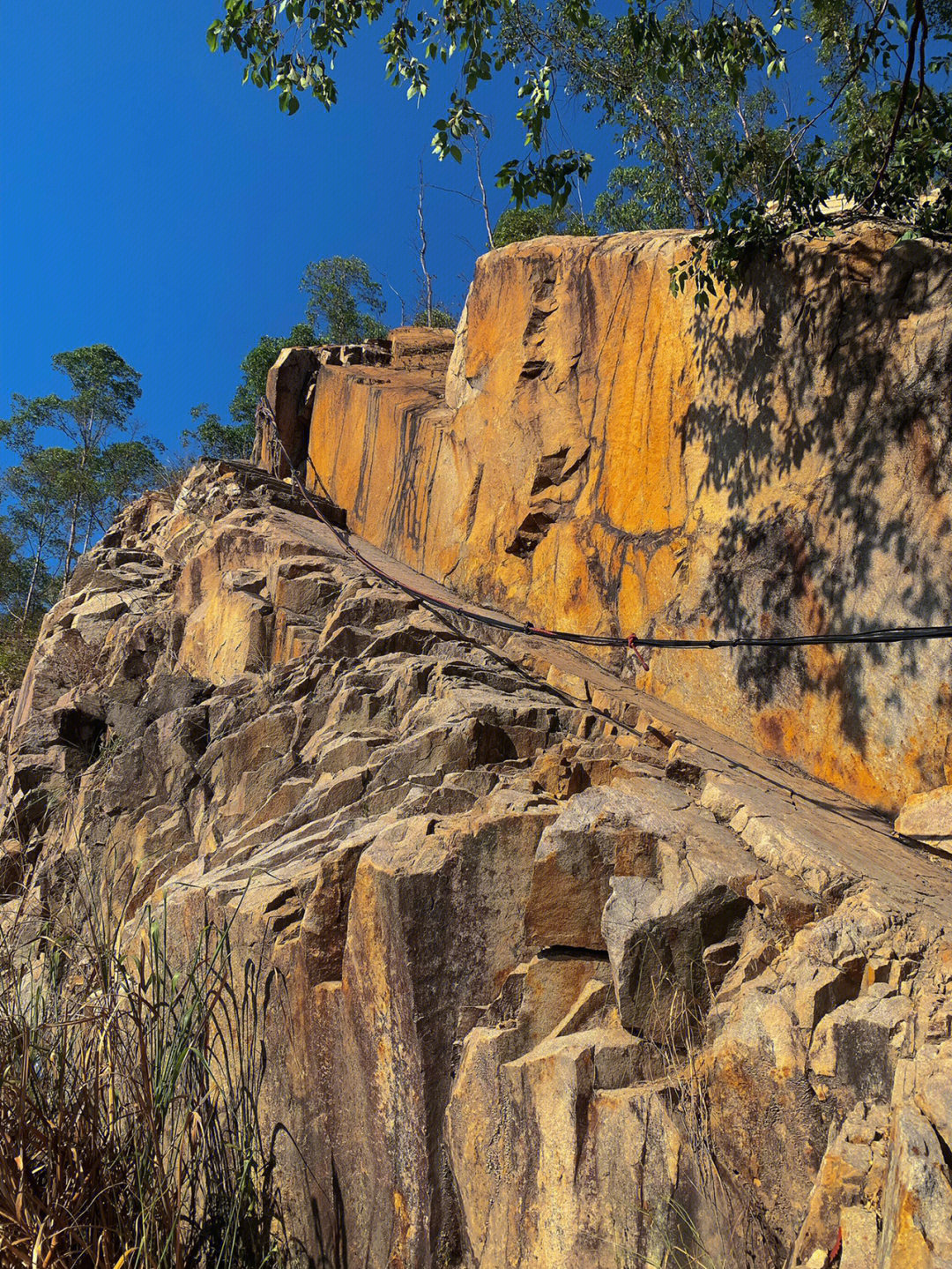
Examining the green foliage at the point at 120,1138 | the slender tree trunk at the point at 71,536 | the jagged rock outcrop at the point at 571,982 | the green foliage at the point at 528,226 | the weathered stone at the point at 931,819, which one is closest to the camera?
the jagged rock outcrop at the point at 571,982

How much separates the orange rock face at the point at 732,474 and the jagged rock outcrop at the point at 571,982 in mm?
463

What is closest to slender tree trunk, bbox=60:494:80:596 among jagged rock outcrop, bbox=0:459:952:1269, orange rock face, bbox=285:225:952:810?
orange rock face, bbox=285:225:952:810

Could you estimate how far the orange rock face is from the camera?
4.17 m

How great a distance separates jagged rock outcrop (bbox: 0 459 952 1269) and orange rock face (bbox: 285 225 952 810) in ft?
1.52

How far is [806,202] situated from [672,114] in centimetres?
1048

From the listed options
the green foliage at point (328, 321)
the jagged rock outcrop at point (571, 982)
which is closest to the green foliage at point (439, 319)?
the green foliage at point (328, 321)

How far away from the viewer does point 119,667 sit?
7109 mm

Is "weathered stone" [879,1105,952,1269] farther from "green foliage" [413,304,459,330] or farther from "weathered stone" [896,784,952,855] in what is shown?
"green foliage" [413,304,459,330]

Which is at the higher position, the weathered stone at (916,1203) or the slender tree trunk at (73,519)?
the slender tree trunk at (73,519)

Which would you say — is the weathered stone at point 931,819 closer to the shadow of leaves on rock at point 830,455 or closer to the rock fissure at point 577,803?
the rock fissure at point 577,803

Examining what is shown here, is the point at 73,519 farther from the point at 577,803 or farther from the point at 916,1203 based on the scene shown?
the point at 916,1203

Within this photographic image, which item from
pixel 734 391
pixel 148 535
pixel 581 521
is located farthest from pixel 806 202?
pixel 148 535

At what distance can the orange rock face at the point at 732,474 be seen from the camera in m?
4.17

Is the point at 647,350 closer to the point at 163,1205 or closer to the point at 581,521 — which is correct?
the point at 581,521
